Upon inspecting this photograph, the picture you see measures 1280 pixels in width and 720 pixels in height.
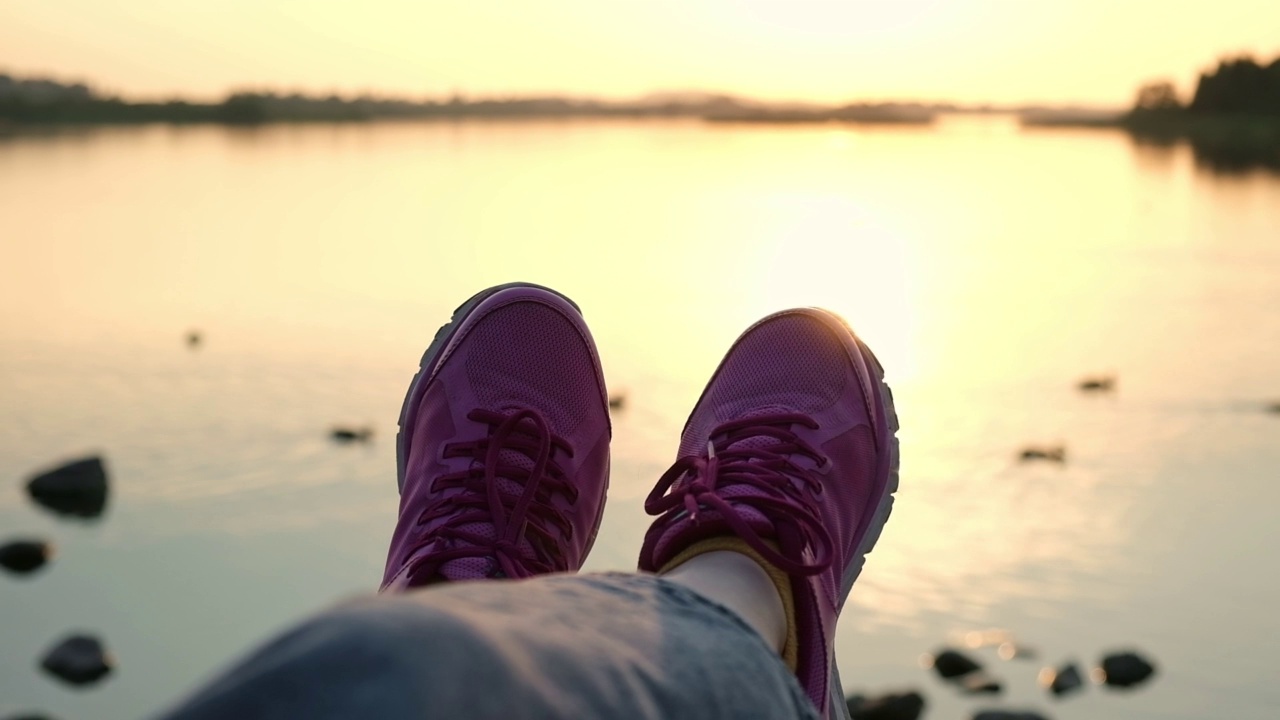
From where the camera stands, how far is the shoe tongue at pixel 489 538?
59.4 inches

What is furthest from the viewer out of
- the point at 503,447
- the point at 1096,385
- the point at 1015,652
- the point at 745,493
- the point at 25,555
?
the point at 1096,385

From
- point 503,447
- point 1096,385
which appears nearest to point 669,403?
point 1096,385

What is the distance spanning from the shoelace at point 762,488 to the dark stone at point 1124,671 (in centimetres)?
103

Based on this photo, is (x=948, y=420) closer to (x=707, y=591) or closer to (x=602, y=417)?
(x=602, y=417)

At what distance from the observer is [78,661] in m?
2.45

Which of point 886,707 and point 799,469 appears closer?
point 799,469

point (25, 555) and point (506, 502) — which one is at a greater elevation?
point (506, 502)

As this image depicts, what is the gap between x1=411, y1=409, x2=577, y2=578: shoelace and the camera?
61.0 inches

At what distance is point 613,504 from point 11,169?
14.6 m

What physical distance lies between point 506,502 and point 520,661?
107cm

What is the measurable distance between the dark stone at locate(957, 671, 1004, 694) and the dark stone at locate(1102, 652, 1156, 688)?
203mm

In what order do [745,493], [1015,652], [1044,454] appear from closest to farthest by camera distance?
1. [745,493]
2. [1015,652]
3. [1044,454]

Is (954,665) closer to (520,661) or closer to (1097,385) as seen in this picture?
(520,661)

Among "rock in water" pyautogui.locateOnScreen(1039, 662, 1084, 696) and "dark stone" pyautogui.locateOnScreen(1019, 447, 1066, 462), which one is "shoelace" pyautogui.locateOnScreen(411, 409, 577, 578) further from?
"dark stone" pyautogui.locateOnScreen(1019, 447, 1066, 462)
